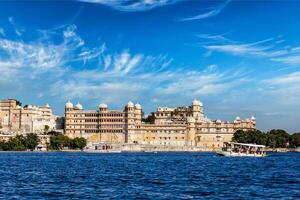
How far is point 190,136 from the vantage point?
156000mm

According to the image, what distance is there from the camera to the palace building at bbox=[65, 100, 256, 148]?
502ft

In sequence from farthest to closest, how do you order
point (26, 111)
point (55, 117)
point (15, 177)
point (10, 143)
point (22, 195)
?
point (55, 117) < point (26, 111) < point (10, 143) < point (15, 177) < point (22, 195)

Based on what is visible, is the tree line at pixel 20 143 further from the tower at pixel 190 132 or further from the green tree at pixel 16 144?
the tower at pixel 190 132

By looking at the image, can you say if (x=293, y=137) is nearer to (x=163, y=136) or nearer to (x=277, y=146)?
(x=277, y=146)

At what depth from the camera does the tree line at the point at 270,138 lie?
14000 centimetres

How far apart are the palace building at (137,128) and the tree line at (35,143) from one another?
420 inches

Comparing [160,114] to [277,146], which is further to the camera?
[160,114]

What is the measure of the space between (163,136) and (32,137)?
3609 centimetres

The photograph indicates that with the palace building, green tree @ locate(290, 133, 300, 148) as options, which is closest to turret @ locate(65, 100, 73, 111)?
the palace building

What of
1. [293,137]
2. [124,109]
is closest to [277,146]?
[293,137]

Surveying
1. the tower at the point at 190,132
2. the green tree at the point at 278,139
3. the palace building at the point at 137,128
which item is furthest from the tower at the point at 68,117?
the green tree at the point at 278,139

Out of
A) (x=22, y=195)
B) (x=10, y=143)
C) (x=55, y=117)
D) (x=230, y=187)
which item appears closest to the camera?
(x=22, y=195)

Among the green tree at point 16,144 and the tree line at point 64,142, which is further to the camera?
the tree line at point 64,142

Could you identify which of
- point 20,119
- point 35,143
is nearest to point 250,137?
point 35,143
